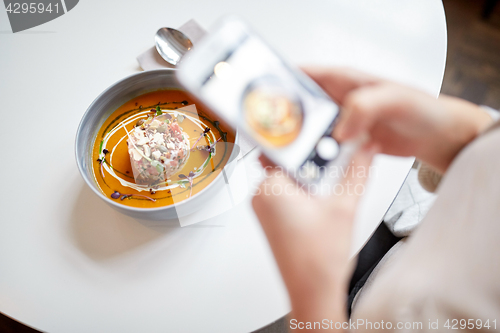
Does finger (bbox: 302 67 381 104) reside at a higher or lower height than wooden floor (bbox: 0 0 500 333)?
higher

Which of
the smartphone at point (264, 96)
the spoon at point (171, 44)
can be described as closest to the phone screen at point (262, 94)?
the smartphone at point (264, 96)

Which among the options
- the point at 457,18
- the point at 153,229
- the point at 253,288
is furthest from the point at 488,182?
Answer: the point at 457,18

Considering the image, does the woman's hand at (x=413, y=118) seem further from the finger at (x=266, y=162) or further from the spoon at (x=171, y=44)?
the spoon at (x=171, y=44)

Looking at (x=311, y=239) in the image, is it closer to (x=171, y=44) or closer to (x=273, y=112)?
(x=273, y=112)

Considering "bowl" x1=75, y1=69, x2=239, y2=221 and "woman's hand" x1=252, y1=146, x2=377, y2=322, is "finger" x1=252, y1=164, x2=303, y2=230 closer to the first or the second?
"woman's hand" x1=252, y1=146, x2=377, y2=322

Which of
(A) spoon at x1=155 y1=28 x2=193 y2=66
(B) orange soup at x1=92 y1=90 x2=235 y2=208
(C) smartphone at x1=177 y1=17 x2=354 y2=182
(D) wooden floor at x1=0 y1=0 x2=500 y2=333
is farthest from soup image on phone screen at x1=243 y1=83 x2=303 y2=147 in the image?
(D) wooden floor at x1=0 y1=0 x2=500 y2=333

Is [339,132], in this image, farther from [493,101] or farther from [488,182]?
[493,101]

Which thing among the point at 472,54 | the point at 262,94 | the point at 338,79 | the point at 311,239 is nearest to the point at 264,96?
the point at 262,94
